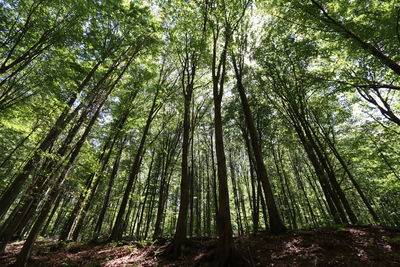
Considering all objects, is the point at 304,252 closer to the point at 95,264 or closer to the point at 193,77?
the point at 95,264

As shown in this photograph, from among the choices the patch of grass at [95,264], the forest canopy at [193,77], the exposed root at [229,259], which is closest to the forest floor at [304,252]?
the patch of grass at [95,264]

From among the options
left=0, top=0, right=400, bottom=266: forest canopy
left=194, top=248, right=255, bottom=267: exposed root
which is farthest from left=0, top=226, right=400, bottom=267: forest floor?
left=0, top=0, right=400, bottom=266: forest canopy

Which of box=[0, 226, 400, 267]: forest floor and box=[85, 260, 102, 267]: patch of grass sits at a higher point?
box=[0, 226, 400, 267]: forest floor

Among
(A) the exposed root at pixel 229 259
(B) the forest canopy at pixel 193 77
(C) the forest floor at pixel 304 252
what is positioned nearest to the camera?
(C) the forest floor at pixel 304 252

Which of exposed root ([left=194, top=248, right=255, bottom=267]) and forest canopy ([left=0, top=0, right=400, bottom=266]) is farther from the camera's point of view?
forest canopy ([left=0, top=0, right=400, bottom=266])

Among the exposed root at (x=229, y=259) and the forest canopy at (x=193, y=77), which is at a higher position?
the forest canopy at (x=193, y=77)

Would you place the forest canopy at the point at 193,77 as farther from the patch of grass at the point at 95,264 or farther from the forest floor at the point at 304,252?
the patch of grass at the point at 95,264

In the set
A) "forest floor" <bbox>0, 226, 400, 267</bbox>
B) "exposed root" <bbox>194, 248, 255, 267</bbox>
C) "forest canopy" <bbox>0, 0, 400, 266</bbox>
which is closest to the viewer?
"forest floor" <bbox>0, 226, 400, 267</bbox>

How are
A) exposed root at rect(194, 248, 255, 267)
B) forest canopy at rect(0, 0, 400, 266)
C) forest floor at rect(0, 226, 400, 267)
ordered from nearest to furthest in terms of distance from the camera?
forest floor at rect(0, 226, 400, 267)
exposed root at rect(194, 248, 255, 267)
forest canopy at rect(0, 0, 400, 266)

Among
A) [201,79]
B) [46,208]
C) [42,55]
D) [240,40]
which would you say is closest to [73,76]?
[42,55]

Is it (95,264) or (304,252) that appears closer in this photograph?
(304,252)

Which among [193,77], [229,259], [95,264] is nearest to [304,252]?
[229,259]

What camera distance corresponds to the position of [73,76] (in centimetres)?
934

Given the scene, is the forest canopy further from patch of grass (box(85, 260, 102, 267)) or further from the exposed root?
patch of grass (box(85, 260, 102, 267))
